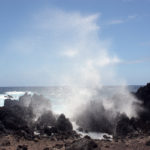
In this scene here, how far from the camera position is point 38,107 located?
43.6 metres

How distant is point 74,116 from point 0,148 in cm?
2105

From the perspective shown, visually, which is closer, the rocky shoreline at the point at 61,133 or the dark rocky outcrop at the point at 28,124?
the rocky shoreline at the point at 61,133

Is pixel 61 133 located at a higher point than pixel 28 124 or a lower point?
lower

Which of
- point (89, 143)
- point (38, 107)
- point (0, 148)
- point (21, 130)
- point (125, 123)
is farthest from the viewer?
point (38, 107)

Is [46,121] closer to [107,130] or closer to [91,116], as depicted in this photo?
[91,116]

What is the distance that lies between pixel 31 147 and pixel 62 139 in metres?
4.60

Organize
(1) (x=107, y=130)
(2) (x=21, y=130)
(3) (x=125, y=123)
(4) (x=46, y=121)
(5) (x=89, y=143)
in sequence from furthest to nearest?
(4) (x=46, y=121) < (1) (x=107, y=130) < (3) (x=125, y=123) < (2) (x=21, y=130) < (5) (x=89, y=143)

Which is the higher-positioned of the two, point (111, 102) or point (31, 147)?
point (111, 102)

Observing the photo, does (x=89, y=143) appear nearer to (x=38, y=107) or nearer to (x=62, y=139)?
(x=62, y=139)

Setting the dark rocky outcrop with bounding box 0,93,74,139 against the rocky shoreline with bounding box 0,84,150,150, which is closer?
the rocky shoreline with bounding box 0,84,150,150

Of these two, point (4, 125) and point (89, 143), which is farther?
point (4, 125)

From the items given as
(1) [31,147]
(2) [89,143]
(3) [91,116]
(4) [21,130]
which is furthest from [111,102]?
(2) [89,143]

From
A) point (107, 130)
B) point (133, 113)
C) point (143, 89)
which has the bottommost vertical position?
point (107, 130)

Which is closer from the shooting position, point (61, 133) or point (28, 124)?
point (61, 133)
